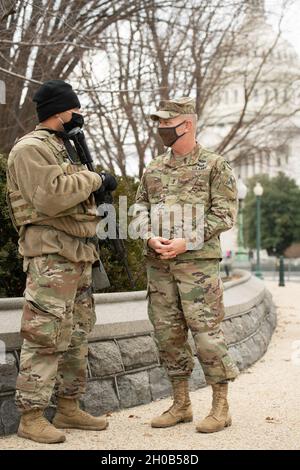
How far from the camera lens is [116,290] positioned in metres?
7.38

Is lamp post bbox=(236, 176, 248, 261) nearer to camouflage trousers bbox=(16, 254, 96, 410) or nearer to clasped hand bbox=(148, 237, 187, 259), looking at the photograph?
clasped hand bbox=(148, 237, 187, 259)

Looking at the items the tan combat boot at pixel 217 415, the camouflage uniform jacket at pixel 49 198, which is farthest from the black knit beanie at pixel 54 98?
the tan combat boot at pixel 217 415

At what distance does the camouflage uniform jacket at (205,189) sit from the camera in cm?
496

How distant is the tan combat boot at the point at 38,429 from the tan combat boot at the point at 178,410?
73 cm

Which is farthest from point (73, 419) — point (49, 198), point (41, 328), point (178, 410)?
point (49, 198)

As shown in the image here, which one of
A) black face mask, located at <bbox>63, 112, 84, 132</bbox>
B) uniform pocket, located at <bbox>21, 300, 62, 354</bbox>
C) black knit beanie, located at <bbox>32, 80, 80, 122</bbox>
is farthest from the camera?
black face mask, located at <bbox>63, 112, 84, 132</bbox>

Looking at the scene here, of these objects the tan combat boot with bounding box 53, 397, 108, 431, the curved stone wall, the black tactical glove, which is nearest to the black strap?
the black tactical glove

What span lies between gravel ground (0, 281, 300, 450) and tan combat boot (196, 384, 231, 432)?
0.05m

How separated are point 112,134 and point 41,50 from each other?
3235mm

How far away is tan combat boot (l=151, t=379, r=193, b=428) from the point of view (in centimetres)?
504

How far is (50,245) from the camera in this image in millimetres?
4570

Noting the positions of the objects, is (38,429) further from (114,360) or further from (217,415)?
(114,360)
